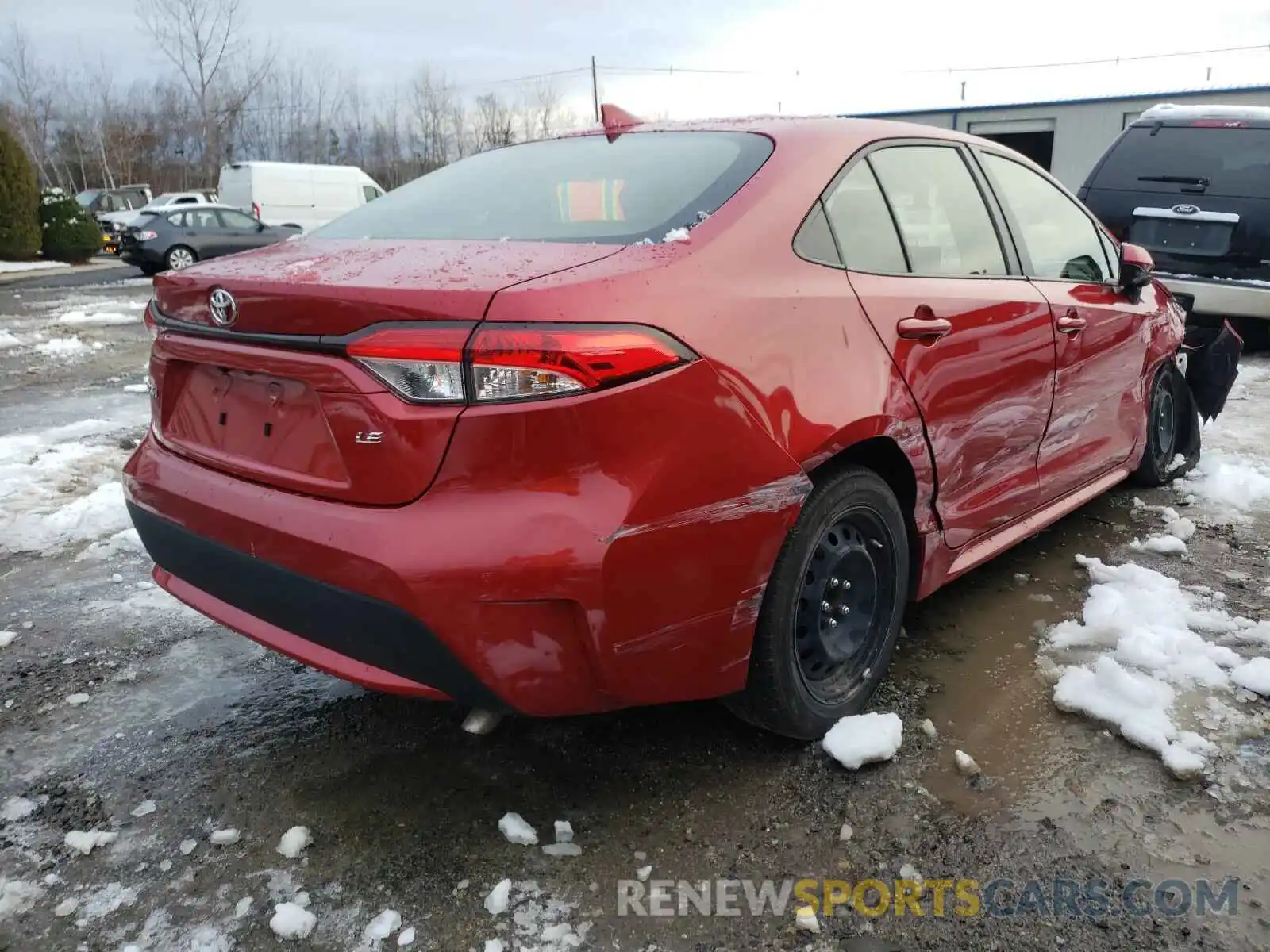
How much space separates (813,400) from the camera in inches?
88.5

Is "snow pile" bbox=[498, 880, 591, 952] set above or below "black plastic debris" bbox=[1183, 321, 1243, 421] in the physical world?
below

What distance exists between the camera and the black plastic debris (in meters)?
4.91

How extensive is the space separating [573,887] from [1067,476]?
247 centimetres

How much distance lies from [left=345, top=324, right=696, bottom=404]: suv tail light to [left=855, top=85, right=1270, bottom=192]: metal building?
21.3 m

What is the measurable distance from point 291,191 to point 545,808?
24.7 meters

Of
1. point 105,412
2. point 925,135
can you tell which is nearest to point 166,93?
point 105,412

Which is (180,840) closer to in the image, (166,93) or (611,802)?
(611,802)

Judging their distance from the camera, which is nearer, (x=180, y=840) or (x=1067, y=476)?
(x=180, y=840)

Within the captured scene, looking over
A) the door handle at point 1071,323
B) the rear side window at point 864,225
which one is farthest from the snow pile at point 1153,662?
the rear side window at point 864,225

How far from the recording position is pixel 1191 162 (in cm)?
739

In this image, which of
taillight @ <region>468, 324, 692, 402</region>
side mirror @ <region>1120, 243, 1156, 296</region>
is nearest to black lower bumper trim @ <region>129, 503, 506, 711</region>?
taillight @ <region>468, 324, 692, 402</region>

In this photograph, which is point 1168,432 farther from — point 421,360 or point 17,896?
point 17,896

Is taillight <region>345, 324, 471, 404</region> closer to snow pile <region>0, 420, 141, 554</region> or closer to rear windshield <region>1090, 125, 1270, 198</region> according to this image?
snow pile <region>0, 420, 141, 554</region>

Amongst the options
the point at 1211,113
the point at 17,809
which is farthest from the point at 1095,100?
the point at 17,809
